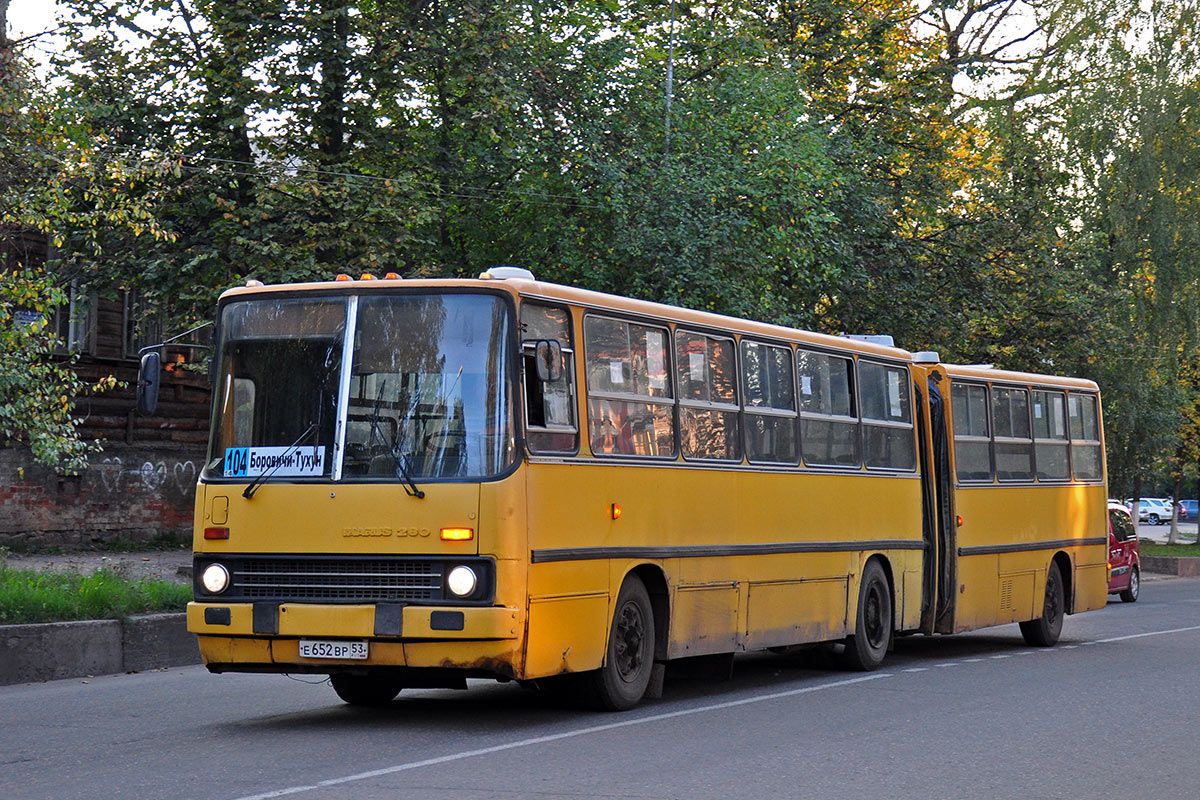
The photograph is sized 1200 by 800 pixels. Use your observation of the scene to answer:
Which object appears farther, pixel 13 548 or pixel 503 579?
pixel 13 548

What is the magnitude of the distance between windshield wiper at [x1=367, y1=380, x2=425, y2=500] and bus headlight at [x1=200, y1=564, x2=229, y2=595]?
1263 mm

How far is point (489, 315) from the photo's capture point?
1048 centimetres

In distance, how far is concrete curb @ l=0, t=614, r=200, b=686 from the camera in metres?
13.7

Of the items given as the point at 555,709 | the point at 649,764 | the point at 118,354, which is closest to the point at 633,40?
the point at 118,354

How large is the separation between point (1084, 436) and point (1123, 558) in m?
9.74

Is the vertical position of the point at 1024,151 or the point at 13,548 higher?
the point at 1024,151

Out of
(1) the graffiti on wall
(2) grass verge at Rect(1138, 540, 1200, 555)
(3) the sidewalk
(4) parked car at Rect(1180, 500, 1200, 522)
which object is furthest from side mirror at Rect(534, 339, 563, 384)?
(4) parked car at Rect(1180, 500, 1200, 522)

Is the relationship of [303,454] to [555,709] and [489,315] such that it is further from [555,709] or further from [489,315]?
[555,709]

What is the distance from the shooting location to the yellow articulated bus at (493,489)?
1015cm

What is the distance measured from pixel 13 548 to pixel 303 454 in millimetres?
16508

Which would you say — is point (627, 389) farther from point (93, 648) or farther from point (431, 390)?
point (93, 648)

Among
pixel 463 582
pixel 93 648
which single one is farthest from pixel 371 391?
pixel 93 648

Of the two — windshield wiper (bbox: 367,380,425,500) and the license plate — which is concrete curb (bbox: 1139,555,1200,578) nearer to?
windshield wiper (bbox: 367,380,425,500)

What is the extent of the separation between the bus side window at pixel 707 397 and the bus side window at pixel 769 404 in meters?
0.22
